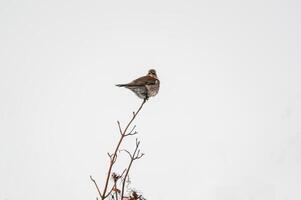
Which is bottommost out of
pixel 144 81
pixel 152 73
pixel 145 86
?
pixel 145 86

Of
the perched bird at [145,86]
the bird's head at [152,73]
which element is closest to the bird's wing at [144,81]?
the perched bird at [145,86]

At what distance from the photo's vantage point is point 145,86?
19.7 ft

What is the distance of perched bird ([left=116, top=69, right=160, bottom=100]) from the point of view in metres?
5.76

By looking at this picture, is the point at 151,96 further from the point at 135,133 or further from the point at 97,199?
the point at 97,199

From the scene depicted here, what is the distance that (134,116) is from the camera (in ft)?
10.9

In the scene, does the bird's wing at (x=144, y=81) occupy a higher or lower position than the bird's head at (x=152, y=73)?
lower

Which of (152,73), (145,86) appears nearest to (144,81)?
(145,86)

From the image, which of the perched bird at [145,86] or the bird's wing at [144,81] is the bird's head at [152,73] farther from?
the bird's wing at [144,81]

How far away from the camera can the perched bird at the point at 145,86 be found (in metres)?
5.76

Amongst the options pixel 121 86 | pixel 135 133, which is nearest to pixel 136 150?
pixel 135 133

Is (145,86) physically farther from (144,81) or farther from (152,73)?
(152,73)

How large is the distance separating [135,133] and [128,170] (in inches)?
13.6

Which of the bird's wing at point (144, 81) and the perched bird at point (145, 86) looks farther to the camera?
the bird's wing at point (144, 81)

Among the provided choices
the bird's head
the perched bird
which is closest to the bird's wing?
the perched bird
